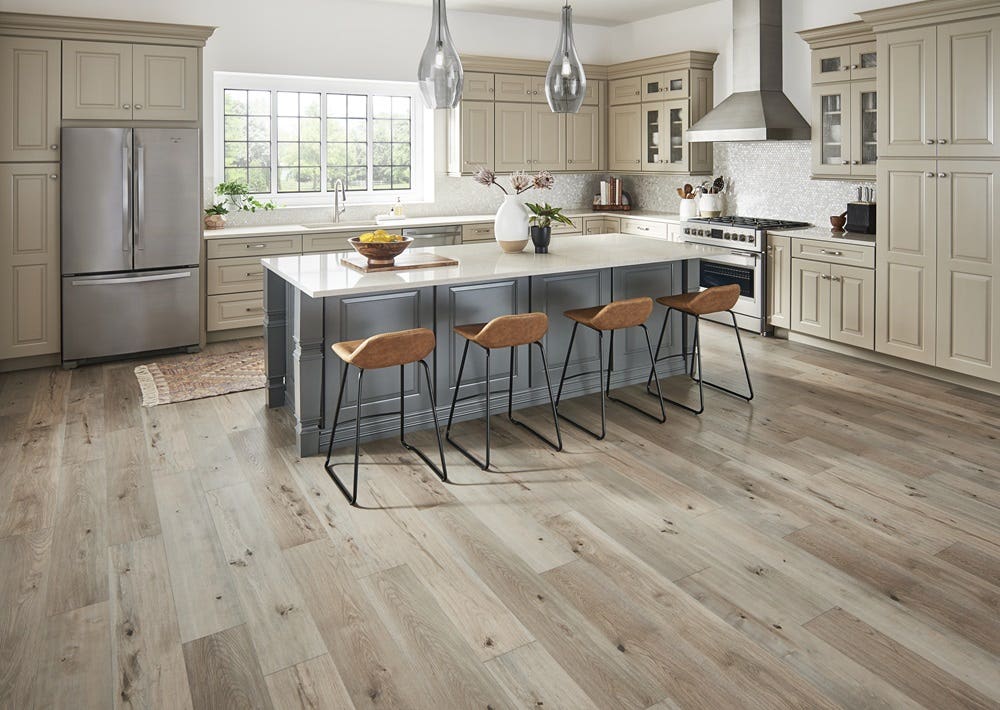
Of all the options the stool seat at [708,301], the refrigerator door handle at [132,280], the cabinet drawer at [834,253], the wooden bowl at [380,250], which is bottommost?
the stool seat at [708,301]

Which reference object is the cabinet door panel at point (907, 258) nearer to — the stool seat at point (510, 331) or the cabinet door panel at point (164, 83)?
the stool seat at point (510, 331)

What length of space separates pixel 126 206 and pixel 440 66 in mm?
2917

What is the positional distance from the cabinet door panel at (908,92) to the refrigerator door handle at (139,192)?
5131 mm

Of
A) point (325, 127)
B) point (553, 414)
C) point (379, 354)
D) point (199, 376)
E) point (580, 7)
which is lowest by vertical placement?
point (553, 414)

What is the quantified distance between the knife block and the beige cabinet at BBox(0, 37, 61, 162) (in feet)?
19.1

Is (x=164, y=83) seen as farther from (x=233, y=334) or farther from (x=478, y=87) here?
(x=478, y=87)

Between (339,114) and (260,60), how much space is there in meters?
0.88

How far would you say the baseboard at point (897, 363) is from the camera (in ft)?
16.2

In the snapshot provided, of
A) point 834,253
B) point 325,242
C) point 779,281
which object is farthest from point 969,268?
point 325,242

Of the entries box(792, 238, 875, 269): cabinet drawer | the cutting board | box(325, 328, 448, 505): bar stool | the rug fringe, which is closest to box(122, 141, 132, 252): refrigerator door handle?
the rug fringe

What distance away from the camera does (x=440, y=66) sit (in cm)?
370

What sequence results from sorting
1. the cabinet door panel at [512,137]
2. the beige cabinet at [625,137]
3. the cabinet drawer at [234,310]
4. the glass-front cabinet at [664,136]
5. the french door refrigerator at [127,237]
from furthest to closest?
1. the beige cabinet at [625,137]
2. the cabinet door panel at [512,137]
3. the glass-front cabinet at [664,136]
4. the cabinet drawer at [234,310]
5. the french door refrigerator at [127,237]

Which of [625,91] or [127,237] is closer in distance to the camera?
[127,237]

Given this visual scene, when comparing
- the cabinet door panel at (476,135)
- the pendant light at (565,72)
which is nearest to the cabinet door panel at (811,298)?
the pendant light at (565,72)
